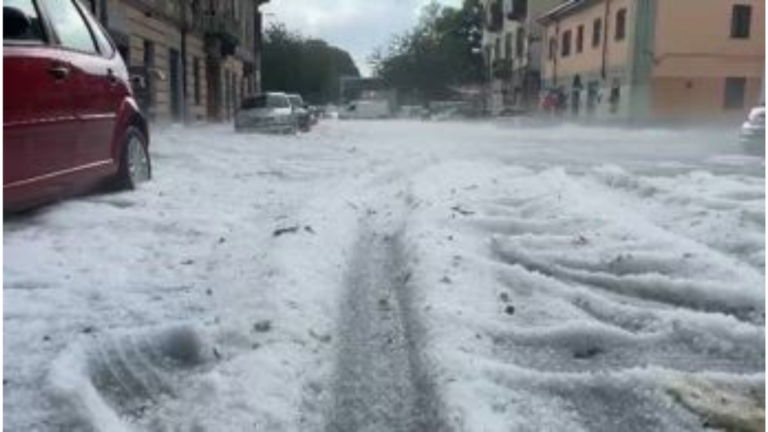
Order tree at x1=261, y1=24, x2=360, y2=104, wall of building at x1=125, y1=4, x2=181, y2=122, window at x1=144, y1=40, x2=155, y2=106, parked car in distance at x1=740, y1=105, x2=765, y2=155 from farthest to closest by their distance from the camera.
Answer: tree at x1=261, y1=24, x2=360, y2=104, window at x1=144, y1=40, x2=155, y2=106, wall of building at x1=125, y1=4, x2=181, y2=122, parked car in distance at x1=740, y1=105, x2=765, y2=155

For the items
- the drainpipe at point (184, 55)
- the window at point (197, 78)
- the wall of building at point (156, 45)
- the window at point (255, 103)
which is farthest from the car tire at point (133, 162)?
the window at point (197, 78)

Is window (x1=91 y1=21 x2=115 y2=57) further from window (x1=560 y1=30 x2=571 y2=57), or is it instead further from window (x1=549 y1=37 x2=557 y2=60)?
window (x1=549 y1=37 x2=557 y2=60)

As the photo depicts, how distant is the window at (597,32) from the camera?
40969mm

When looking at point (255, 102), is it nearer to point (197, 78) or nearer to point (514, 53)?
point (197, 78)

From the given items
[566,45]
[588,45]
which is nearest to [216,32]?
[588,45]

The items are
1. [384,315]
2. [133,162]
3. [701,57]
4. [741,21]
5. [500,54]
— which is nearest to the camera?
[384,315]

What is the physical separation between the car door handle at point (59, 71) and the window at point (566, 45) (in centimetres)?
4187

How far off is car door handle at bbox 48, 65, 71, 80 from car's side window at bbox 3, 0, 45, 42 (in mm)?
184

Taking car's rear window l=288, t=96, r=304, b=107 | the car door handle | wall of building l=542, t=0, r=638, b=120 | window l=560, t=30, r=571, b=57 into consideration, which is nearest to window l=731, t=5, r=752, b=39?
wall of building l=542, t=0, r=638, b=120

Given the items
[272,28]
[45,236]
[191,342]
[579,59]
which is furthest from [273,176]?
[272,28]

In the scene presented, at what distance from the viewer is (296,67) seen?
268ft

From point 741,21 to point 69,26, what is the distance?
1355 inches

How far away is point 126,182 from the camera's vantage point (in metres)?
7.52

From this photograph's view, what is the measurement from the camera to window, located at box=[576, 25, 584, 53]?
44.0 m
